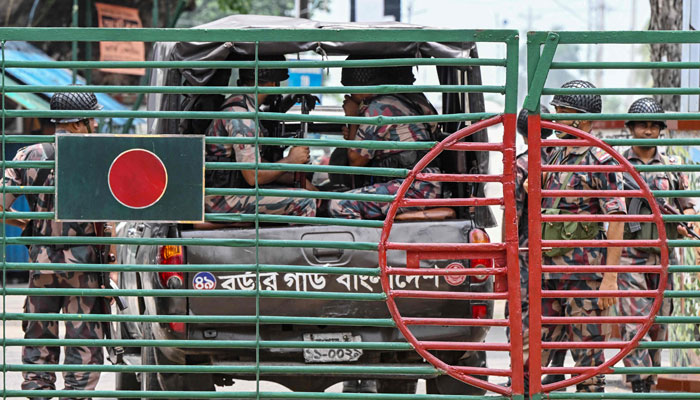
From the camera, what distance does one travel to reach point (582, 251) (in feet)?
21.2

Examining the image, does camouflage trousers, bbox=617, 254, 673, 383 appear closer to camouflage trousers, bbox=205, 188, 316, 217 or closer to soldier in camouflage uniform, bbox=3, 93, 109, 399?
camouflage trousers, bbox=205, 188, 316, 217

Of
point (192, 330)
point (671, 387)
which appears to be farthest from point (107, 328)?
point (671, 387)

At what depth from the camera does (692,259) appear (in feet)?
26.3

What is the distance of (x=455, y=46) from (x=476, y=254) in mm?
2304

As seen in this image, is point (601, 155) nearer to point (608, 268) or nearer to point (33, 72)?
point (608, 268)

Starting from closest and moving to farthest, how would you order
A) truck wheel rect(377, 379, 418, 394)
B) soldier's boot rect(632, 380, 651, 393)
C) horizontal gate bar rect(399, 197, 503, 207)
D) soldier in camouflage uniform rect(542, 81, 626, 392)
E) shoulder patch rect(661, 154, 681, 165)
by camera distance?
horizontal gate bar rect(399, 197, 503, 207)
soldier in camouflage uniform rect(542, 81, 626, 392)
truck wheel rect(377, 379, 418, 394)
soldier's boot rect(632, 380, 651, 393)
shoulder patch rect(661, 154, 681, 165)

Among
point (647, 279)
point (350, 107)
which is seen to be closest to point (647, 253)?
point (647, 279)

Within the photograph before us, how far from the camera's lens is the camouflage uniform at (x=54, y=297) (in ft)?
20.8

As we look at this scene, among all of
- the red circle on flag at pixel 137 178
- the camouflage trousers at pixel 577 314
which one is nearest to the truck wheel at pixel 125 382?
the camouflage trousers at pixel 577 314

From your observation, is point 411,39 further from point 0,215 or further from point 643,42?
point 0,215

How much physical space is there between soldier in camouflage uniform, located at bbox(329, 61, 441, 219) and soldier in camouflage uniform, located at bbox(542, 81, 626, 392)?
0.82 meters

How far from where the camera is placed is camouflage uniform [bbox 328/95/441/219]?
20.4 ft

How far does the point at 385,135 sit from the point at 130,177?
232 cm

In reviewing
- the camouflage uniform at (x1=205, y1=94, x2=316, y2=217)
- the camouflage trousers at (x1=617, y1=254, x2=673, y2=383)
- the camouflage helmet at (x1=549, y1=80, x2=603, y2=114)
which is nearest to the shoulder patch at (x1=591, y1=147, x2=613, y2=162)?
the camouflage helmet at (x1=549, y1=80, x2=603, y2=114)
